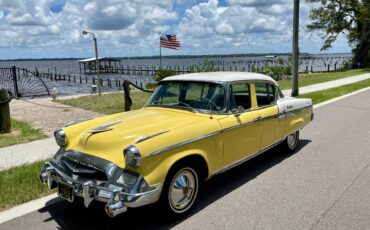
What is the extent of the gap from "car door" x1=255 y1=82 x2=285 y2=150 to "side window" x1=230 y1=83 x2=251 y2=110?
24cm

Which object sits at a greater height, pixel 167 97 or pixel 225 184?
pixel 167 97

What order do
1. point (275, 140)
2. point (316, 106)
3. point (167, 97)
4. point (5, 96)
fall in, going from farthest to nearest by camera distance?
point (316, 106) → point (5, 96) → point (275, 140) → point (167, 97)

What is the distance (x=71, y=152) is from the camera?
14.2ft

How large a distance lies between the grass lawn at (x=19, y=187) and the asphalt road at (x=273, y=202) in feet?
1.25

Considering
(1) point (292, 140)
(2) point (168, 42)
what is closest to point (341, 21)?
(2) point (168, 42)

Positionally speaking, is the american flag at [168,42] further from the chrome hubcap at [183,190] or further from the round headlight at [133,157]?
the round headlight at [133,157]

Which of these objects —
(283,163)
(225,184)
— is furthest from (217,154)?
(283,163)

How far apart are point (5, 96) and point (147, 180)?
6.53 meters

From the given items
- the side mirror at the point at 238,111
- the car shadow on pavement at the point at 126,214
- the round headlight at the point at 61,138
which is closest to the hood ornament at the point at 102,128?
the round headlight at the point at 61,138

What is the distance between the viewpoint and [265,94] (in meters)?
6.08

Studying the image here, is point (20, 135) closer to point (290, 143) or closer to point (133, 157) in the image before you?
point (133, 157)

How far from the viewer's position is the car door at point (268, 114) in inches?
225

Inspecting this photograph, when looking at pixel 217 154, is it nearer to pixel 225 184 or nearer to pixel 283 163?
pixel 225 184

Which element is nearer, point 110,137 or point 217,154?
point 110,137
